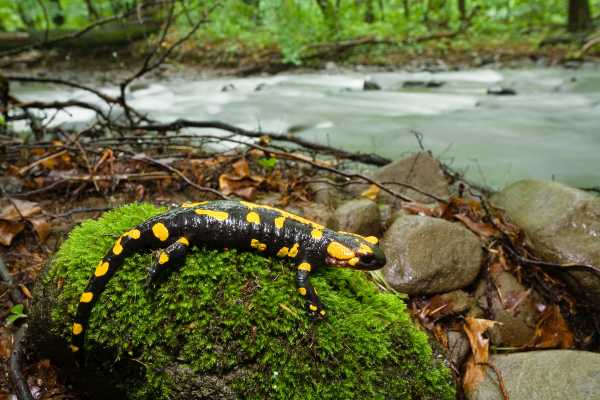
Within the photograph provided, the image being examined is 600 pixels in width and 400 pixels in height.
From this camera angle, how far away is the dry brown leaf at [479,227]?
332cm

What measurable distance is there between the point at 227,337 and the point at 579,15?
1574 cm

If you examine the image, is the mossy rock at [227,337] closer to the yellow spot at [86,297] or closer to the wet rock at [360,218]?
the yellow spot at [86,297]

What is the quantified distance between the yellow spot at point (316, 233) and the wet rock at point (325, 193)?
154 cm

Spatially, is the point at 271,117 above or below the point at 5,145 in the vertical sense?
below

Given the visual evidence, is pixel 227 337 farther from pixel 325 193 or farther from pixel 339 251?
pixel 325 193

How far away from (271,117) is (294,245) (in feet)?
20.7

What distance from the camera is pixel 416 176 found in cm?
423

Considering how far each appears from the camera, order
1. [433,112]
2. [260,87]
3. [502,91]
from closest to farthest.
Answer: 1. [433,112]
2. [502,91]
3. [260,87]

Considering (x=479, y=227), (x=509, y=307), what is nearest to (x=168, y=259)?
(x=509, y=307)

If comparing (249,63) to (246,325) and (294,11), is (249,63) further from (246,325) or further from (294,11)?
(246,325)

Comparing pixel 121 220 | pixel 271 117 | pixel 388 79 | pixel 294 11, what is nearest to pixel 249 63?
pixel 294 11

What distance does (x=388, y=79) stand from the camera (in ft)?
38.4

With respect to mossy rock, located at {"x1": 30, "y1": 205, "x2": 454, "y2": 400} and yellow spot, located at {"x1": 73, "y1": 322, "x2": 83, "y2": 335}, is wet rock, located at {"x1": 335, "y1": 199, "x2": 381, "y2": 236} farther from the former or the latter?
yellow spot, located at {"x1": 73, "y1": 322, "x2": 83, "y2": 335}

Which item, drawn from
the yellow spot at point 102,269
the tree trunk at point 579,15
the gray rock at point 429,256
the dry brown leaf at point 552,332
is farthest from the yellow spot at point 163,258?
the tree trunk at point 579,15
